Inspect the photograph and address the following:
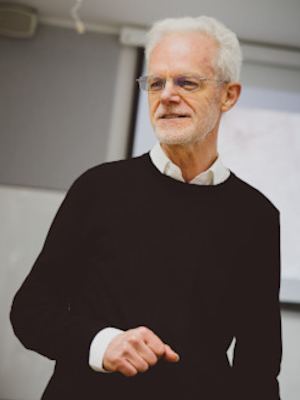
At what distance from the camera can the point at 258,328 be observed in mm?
1022

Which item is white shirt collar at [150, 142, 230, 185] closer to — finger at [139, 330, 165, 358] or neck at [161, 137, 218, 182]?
neck at [161, 137, 218, 182]

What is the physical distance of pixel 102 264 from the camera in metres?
0.94

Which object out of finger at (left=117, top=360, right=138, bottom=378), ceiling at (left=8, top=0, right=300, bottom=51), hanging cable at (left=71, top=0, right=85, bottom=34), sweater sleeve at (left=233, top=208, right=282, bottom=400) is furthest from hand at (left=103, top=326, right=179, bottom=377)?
hanging cable at (left=71, top=0, right=85, bottom=34)

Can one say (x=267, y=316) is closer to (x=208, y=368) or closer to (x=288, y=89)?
(x=208, y=368)

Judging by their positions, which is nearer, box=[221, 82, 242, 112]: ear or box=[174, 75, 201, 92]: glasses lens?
box=[174, 75, 201, 92]: glasses lens

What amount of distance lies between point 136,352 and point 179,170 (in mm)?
479

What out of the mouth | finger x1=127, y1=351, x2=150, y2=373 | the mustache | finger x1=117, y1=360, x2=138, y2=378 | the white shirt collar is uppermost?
the mustache

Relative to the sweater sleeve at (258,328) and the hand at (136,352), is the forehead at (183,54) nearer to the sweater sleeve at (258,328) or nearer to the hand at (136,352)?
the sweater sleeve at (258,328)

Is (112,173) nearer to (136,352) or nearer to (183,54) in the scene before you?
(183,54)

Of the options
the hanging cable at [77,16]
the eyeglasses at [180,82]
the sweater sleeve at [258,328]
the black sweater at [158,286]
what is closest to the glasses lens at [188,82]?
the eyeglasses at [180,82]

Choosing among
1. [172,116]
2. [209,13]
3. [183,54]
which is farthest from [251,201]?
[209,13]

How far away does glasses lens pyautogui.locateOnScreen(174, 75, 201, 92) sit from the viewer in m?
0.98

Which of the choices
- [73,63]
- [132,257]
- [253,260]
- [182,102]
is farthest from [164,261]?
[73,63]

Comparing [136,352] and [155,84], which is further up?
[155,84]
